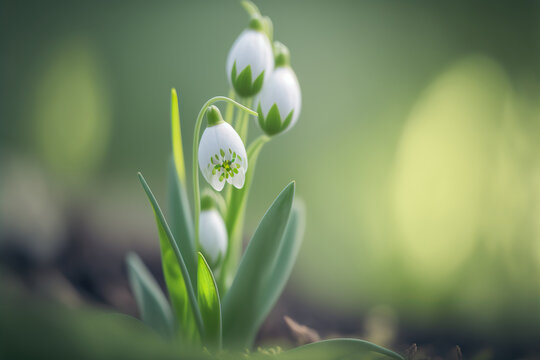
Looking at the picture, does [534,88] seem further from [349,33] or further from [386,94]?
→ [349,33]

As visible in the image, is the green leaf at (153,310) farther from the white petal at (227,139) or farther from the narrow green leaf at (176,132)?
the white petal at (227,139)

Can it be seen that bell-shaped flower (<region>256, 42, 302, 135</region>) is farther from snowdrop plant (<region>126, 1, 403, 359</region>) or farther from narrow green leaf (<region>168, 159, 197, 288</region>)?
narrow green leaf (<region>168, 159, 197, 288</region>)

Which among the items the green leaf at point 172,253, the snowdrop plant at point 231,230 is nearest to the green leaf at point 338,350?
the snowdrop plant at point 231,230

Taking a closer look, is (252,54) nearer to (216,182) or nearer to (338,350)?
(216,182)

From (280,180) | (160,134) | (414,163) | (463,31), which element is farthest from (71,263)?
(463,31)

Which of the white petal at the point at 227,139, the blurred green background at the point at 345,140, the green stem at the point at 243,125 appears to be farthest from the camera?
the blurred green background at the point at 345,140

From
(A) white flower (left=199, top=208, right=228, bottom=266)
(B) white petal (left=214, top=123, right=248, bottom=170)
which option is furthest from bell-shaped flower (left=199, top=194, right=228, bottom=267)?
(B) white petal (left=214, top=123, right=248, bottom=170)
